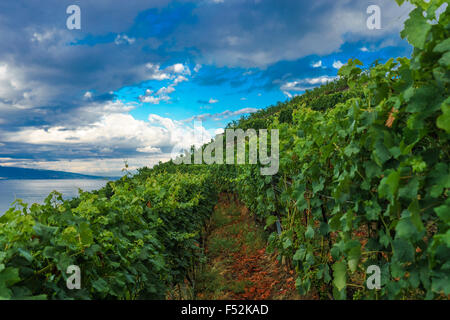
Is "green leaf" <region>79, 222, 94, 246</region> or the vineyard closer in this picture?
the vineyard

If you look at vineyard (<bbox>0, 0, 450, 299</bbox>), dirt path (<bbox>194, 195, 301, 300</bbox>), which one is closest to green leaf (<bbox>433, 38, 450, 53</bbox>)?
vineyard (<bbox>0, 0, 450, 299</bbox>)

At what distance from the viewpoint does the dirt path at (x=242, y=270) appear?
209 inches

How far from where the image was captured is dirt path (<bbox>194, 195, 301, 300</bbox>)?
5.31 m

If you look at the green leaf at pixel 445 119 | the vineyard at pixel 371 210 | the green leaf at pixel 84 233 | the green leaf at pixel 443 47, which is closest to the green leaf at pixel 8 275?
the vineyard at pixel 371 210

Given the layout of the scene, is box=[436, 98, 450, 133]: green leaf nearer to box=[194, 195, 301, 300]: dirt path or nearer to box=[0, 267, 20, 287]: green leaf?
box=[0, 267, 20, 287]: green leaf

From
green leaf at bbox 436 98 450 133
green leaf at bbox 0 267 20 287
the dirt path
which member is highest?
green leaf at bbox 436 98 450 133

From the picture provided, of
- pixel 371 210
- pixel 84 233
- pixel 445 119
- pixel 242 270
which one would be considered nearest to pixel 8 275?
pixel 84 233

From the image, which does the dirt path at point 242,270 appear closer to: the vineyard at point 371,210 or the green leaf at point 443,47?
the vineyard at point 371,210

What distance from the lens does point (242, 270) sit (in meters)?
6.46

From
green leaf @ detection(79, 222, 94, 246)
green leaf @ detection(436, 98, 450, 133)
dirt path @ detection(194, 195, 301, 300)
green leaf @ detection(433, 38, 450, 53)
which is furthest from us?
dirt path @ detection(194, 195, 301, 300)

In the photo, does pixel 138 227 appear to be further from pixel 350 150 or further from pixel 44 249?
pixel 350 150

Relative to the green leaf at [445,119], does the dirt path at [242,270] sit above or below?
below
